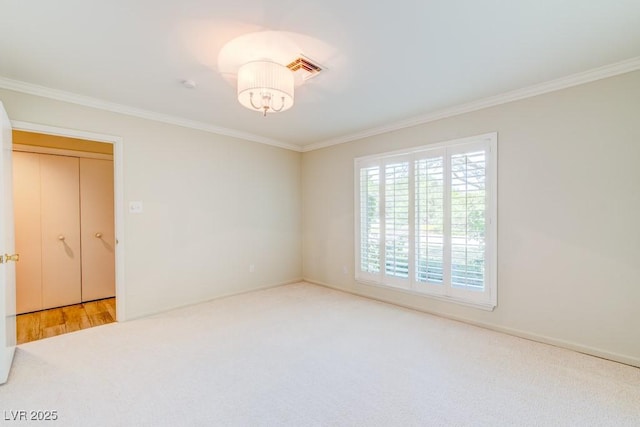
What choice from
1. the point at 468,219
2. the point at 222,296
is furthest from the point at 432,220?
the point at 222,296

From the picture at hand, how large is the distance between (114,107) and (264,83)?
2213mm

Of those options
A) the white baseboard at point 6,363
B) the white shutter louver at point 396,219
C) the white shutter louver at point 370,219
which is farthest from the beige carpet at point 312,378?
the white shutter louver at point 370,219

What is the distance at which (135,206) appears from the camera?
3432 millimetres

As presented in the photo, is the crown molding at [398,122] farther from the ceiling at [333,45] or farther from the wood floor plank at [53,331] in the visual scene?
the wood floor plank at [53,331]

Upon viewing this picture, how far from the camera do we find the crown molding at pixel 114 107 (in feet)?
8.91

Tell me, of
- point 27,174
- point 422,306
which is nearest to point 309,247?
point 422,306

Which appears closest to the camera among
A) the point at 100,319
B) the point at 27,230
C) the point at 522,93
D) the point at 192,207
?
the point at 522,93

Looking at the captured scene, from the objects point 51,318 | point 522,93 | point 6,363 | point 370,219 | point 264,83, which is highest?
point 522,93

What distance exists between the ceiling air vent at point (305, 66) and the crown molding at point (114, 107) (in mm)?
2050

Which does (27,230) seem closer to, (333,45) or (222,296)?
(222,296)

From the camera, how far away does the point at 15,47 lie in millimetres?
2137

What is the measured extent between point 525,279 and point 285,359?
2.46 meters

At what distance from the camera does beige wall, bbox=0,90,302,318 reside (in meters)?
3.36

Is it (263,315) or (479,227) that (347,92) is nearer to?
(479,227)
